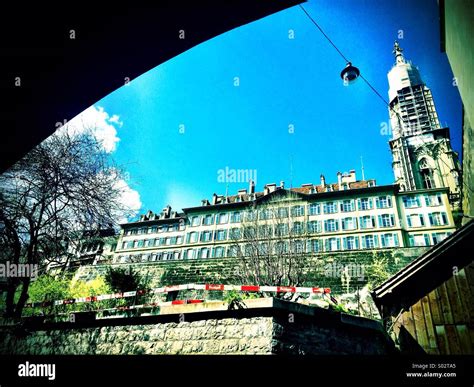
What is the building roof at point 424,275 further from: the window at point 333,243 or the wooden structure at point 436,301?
the window at point 333,243

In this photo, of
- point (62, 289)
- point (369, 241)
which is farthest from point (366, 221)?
point (62, 289)

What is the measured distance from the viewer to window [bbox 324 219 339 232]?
134ft

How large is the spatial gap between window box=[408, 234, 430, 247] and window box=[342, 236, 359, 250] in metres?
6.64

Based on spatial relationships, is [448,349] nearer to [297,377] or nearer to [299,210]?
[297,377]

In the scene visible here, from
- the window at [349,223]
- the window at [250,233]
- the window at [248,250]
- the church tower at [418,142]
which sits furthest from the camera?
the church tower at [418,142]

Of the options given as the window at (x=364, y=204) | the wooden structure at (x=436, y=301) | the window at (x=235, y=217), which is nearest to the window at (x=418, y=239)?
the window at (x=364, y=204)

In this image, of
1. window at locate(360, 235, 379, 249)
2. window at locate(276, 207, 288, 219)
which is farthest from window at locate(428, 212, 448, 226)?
window at locate(276, 207, 288, 219)

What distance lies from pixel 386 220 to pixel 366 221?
2471 millimetres

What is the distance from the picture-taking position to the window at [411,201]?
39.4 metres

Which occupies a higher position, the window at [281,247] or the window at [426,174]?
the window at [426,174]

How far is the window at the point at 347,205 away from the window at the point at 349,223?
1484 millimetres

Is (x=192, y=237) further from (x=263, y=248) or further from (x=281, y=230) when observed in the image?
(x=263, y=248)

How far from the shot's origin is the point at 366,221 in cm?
3966

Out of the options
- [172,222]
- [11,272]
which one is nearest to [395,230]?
[172,222]
